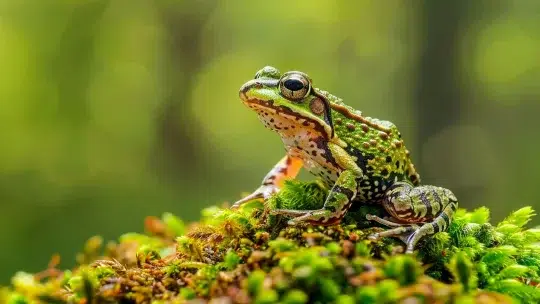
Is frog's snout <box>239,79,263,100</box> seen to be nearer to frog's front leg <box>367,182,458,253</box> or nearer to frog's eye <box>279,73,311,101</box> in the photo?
frog's eye <box>279,73,311,101</box>

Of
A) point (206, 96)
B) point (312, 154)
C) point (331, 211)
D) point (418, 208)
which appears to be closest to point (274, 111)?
point (312, 154)

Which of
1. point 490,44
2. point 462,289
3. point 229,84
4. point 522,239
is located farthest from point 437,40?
A: point 462,289

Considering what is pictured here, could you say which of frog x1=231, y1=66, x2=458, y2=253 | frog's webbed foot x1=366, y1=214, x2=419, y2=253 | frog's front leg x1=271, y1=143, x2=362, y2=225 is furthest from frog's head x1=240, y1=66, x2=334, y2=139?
frog's webbed foot x1=366, y1=214, x2=419, y2=253

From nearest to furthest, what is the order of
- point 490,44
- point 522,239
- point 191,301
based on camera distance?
1. point 191,301
2. point 522,239
3. point 490,44

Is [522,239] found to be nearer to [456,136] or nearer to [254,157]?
[456,136]

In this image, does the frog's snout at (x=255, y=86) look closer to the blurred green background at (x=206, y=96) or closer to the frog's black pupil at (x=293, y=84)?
the frog's black pupil at (x=293, y=84)
